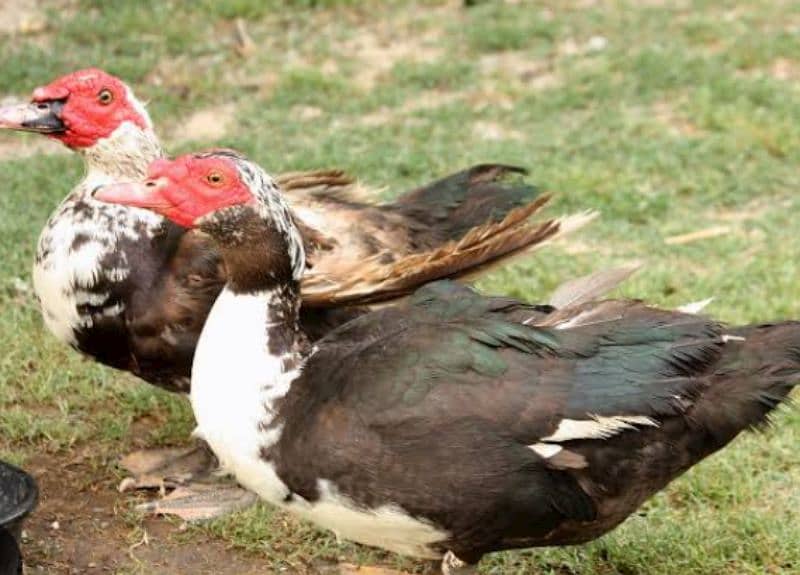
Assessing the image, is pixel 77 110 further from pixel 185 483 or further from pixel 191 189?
pixel 185 483

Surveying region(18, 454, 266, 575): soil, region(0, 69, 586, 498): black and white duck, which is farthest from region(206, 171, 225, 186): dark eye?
region(18, 454, 266, 575): soil

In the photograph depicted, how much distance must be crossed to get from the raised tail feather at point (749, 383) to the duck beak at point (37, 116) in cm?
247

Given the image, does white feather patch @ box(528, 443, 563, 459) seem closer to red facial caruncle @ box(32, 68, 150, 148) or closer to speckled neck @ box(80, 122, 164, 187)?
speckled neck @ box(80, 122, 164, 187)

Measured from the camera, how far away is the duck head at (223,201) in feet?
13.2

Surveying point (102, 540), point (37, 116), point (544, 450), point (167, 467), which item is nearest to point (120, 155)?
point (37, 116)

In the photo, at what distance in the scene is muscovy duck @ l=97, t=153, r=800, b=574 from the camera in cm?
382

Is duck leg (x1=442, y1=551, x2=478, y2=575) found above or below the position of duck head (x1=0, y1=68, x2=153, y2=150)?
below

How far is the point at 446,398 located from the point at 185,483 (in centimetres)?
171

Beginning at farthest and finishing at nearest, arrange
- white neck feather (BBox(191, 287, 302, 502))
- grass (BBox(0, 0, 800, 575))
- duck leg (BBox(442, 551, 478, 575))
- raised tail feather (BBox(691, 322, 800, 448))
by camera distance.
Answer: grass (BBox(0, 0, 800, 575)) → duck leg (BBox(442, 551, 478, 575)) → raised tail feather (BBox(691, 322, 800, 448)) → white neck feather (BBox(191, 287, 302, 502))

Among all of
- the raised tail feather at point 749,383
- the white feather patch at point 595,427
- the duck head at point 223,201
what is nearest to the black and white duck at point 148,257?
the duck head at point 223,201

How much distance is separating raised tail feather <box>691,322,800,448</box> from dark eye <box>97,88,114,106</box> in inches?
92.1

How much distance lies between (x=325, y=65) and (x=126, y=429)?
153 inches

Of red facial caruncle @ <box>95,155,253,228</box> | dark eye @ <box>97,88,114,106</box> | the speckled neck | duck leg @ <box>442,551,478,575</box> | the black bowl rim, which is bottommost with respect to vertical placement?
duck leg @ <box>442,551,478,575</box>

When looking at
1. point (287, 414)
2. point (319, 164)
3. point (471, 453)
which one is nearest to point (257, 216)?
point (287, 414)
